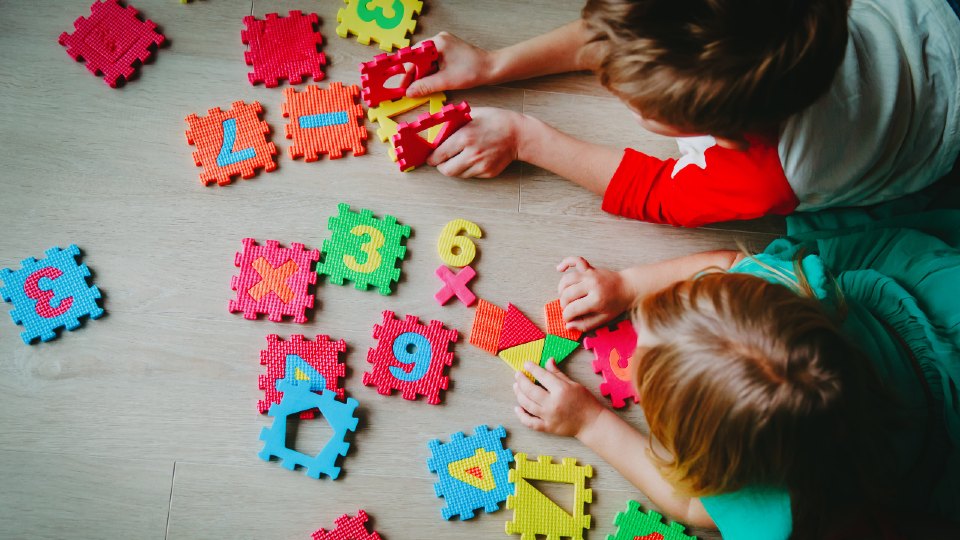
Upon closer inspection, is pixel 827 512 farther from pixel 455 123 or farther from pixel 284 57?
pixel 284 57

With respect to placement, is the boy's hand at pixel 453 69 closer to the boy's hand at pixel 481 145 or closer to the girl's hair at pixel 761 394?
the boy's hand at pixel 481 145

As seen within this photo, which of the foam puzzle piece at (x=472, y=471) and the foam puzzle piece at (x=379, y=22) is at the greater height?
the foam puzzle piece at (x=379, y=22)

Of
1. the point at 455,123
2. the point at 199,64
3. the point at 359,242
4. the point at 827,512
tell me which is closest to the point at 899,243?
the point at 827,512

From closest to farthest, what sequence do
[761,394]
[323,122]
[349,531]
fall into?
[761,394], [349,531], [323,122]

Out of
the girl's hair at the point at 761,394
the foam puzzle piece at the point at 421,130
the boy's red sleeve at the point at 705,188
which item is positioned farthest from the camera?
the foam puzzle piece at the point at 421,130

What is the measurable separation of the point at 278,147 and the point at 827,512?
0.91 m

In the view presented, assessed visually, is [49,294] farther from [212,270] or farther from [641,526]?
[641,526]

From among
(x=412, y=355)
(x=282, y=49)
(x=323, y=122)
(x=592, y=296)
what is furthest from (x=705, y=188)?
(x=282, y=49)

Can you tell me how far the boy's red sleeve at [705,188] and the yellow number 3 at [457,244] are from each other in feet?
0.72

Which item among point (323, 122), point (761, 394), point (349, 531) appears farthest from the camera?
point (323, 122)

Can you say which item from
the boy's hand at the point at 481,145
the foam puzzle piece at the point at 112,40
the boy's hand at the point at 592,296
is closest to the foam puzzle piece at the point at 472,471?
the boy's hand at the point at 592,296

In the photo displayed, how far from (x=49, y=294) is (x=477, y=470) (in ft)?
2.25

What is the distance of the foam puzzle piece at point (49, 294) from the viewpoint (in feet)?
3.31

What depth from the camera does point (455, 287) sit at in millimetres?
1063
